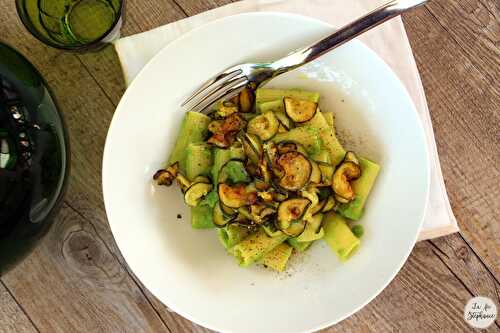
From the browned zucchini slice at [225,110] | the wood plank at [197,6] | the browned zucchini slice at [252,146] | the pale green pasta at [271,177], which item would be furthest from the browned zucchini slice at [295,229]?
the wood plank at [197,6]

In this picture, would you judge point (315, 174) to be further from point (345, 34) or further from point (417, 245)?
point (417, 245)

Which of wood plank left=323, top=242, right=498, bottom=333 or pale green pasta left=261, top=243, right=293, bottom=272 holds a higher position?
pale green pasta left=261, top=243, right=293, bottom=272

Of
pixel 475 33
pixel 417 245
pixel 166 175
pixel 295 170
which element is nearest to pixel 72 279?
pixel 166 175

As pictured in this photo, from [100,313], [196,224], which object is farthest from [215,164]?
[100,313]

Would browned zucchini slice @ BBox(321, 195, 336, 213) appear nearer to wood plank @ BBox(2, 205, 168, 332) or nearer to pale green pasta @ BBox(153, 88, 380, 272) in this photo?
pale green pasta @ BBox(153, 88, 380, 272)

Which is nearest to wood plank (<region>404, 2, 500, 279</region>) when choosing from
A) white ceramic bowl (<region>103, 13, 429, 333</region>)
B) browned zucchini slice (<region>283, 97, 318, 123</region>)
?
white ceramic bowl (<region>103, 13, 429, 333</region>)

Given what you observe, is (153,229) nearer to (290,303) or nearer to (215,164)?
(215,164)

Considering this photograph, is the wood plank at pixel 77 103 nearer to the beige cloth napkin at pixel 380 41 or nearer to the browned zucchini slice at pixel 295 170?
the beige cloth napkin at pixel 380 41
